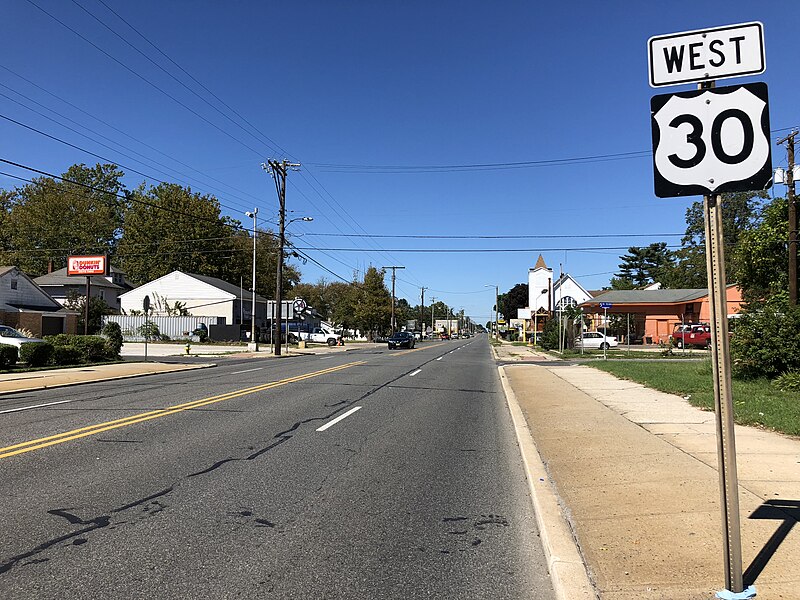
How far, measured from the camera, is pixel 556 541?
4.75 metres

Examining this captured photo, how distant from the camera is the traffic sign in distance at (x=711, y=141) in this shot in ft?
11.8

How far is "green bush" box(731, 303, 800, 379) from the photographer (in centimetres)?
1438

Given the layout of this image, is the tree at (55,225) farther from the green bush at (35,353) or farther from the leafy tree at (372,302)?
the green bush at (35,353)

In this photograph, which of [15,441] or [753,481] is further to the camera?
[15,441]

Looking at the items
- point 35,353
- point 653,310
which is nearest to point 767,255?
point 35,353

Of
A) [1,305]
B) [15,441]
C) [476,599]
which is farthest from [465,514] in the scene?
[1,305]

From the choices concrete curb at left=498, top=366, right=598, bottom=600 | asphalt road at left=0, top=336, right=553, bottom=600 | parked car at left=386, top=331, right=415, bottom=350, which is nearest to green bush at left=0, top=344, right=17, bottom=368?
asphalt road at left=0, top=336, right=553, bottom=600

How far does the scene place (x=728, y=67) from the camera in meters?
3.80

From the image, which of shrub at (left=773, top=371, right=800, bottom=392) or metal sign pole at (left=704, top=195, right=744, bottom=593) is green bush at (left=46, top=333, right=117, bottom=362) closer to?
shrub at (left=773, top=371, right=800, bottom=392)

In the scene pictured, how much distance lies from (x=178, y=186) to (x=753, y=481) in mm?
Answer: 82736

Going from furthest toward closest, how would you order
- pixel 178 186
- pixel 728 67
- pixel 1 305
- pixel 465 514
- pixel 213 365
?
pixel 178 186, pixel 1 305, pixel 213 365, pixel 465 514, pixel 728 67

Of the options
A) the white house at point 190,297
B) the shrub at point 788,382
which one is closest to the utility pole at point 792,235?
the shrub at point 788,382

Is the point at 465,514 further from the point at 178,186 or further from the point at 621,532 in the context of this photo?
the point at 178,186

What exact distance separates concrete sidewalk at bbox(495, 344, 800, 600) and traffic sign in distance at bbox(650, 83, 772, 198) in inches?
96.0
